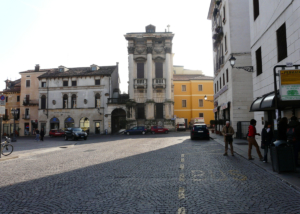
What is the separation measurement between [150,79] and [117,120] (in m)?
10.9

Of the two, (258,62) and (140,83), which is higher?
(140,83)

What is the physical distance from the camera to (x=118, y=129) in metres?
52.2

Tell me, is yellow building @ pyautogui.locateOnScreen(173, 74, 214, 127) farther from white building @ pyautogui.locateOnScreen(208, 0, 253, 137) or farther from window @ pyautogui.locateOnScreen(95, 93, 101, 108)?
white building @ pyautogui.locateOnScreen(208, 0, 253, 137)

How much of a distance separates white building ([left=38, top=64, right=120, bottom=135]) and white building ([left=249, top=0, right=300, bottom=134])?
35484 millimetres

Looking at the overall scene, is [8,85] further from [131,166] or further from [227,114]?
[131,166]

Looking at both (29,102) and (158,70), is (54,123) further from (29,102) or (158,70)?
(158,70)

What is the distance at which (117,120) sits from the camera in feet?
171

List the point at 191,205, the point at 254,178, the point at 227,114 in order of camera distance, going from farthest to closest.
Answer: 1. the point at 227,114
2. the point at 254,178
3. the point at 191,205

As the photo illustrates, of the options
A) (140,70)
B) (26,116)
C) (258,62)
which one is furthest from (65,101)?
(258,62)

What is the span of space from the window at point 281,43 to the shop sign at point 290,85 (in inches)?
156

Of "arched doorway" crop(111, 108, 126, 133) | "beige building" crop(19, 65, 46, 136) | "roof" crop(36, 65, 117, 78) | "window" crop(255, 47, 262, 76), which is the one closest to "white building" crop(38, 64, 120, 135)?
"roof" crop(36, 65, 117, 78)

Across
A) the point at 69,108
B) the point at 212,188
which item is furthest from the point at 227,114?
the point at 69,108

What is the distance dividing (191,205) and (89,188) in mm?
2806

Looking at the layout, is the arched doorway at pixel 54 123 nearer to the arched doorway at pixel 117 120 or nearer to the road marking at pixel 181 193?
the arched doorway at pixel 117 120
